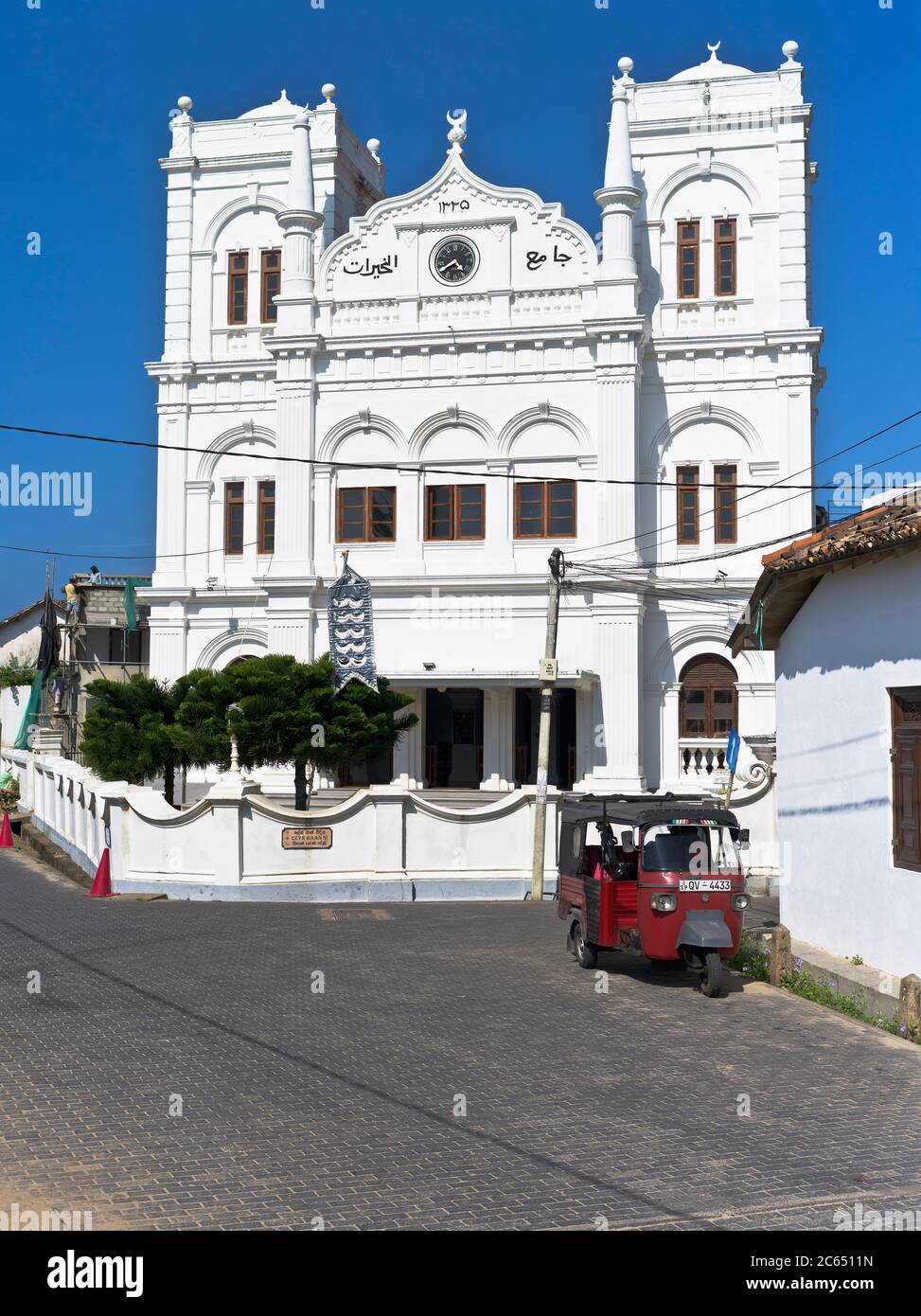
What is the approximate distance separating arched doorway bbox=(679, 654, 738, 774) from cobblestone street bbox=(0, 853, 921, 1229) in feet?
55.0

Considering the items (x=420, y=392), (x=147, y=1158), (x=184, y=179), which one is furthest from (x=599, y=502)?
(x=147, y=1158)

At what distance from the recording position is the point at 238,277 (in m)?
35.4

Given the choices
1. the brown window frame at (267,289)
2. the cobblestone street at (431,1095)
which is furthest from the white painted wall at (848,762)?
the brown window frame at (267,289)

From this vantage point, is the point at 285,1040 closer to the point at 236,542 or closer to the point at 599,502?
the point at 599,502

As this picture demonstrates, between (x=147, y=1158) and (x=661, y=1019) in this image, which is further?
(x=661, y=1019)

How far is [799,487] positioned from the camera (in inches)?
1203

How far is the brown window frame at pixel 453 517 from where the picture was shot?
105 feet

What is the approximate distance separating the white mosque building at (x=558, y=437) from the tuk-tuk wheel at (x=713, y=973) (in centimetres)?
1738

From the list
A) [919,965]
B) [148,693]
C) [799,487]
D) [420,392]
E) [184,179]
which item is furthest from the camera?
[184,179]

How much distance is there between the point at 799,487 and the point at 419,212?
11593 mm

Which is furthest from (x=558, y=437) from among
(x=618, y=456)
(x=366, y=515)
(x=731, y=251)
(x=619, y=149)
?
(x=619, y=149)

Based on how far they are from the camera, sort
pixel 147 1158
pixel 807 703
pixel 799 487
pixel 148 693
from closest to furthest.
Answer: pixel 147 1158
pixel 807 703
pixel 148 693
pixel 799 487

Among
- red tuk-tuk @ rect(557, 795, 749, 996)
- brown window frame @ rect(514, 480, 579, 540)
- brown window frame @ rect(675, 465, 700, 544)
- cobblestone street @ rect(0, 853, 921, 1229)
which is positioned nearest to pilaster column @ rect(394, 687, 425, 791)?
brown window frame @ rect(514, 480, 579, 540)

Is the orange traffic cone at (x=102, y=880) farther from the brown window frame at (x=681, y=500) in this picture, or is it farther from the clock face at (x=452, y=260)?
the clock face at (x=452, y=260)
